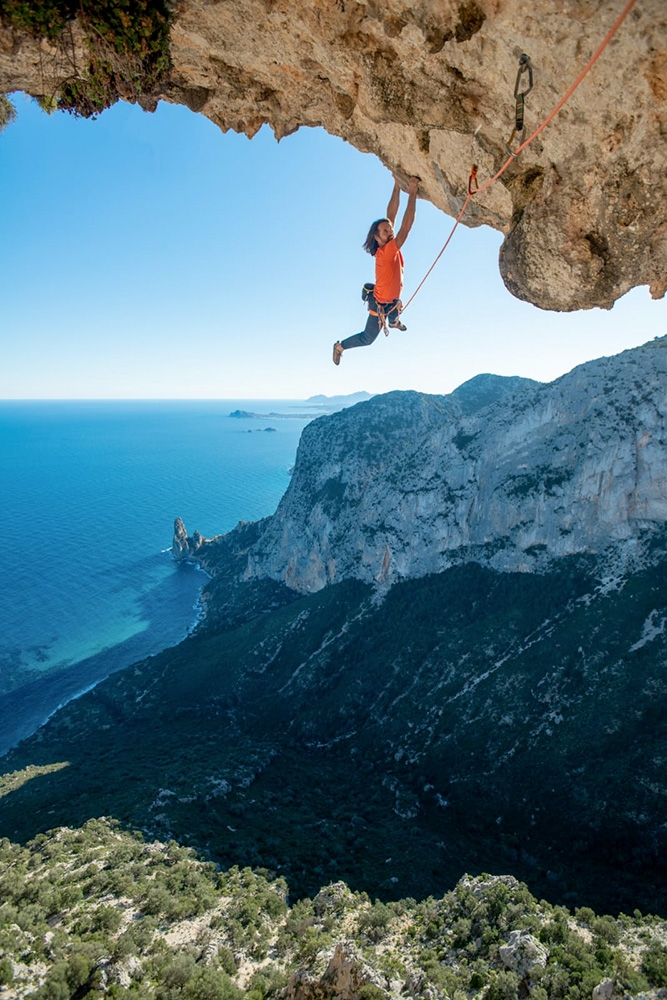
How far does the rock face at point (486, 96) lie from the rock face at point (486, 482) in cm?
4336

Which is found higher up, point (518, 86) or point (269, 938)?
point (518, 86)

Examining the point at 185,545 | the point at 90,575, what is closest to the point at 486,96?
the point at 90,575

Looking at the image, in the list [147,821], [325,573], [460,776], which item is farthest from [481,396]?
[147,821]

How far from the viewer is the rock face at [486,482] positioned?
45.4 m

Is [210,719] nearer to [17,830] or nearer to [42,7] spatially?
[17,830]

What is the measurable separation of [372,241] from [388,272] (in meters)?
0.78

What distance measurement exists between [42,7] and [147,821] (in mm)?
34665

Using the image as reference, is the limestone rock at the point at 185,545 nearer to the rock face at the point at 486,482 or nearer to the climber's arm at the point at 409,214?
the rock face at the point at 486,482

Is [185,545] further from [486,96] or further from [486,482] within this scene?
[486,96]

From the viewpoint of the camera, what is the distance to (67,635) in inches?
3105

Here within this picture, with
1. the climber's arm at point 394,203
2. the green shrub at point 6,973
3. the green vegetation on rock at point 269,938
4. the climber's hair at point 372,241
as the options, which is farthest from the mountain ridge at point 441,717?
the climber's arm at point 394,203

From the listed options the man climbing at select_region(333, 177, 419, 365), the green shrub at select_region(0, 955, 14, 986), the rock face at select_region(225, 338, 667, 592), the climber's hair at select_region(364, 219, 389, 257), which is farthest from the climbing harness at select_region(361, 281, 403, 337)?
the rock face at select_region(225, 338, 667, 592)

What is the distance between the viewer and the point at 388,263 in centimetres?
1049

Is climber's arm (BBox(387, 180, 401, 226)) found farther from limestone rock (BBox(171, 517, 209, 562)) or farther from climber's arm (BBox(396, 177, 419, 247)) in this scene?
limestone rock (BBox(171, 517, 209, 562))
